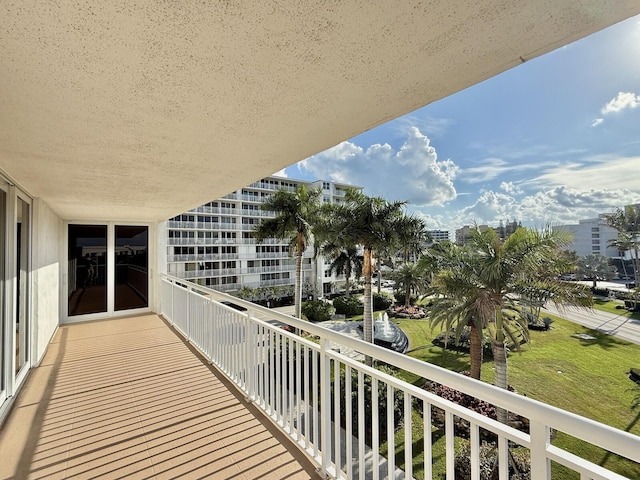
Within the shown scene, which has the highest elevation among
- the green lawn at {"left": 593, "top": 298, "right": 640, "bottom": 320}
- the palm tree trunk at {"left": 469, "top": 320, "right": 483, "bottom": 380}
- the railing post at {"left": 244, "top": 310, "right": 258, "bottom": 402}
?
the railing post at {"left": 244, "top": 310, "right": 258, "bottom": 402}

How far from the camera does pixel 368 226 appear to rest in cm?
1177

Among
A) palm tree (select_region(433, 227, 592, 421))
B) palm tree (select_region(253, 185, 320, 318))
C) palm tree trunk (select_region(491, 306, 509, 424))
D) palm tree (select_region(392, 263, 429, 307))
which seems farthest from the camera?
palm tree (select_region(392, 263, 429, 307))

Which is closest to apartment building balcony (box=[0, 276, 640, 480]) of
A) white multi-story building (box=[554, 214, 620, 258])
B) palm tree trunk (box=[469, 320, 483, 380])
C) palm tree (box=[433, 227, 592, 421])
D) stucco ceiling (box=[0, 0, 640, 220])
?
stucco ceiling (box=[0, 0, 640, 220])

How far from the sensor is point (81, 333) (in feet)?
16.9

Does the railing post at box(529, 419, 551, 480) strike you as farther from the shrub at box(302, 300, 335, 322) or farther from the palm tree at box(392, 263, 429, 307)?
the palm tree at box(392, 263, 429, 307)

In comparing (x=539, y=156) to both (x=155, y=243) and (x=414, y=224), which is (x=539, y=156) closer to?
Result: (x=414, y=224)

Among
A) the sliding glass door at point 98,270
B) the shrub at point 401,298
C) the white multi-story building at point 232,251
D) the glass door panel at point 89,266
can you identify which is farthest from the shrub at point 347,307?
the glass door panel at point 89,266

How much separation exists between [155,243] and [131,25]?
657 cm

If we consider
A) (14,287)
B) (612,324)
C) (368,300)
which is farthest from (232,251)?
(612,324)

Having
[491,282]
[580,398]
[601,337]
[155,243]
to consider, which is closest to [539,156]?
[601,337]

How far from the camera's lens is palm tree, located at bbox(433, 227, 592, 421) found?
735 centimetres

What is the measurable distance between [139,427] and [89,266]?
17.4 ft

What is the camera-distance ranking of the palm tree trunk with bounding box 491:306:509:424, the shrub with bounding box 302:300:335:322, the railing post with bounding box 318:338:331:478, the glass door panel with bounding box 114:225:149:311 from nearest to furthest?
1. the railing post with bounding box 318:338:331:478
2. the glass door panel with bounding box 114:225:149:311
3. the palm tree trunk with bounding box 491:306:509:424
4. the shrub with bounding box 302:300:335:322

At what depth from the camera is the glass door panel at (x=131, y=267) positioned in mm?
6547
